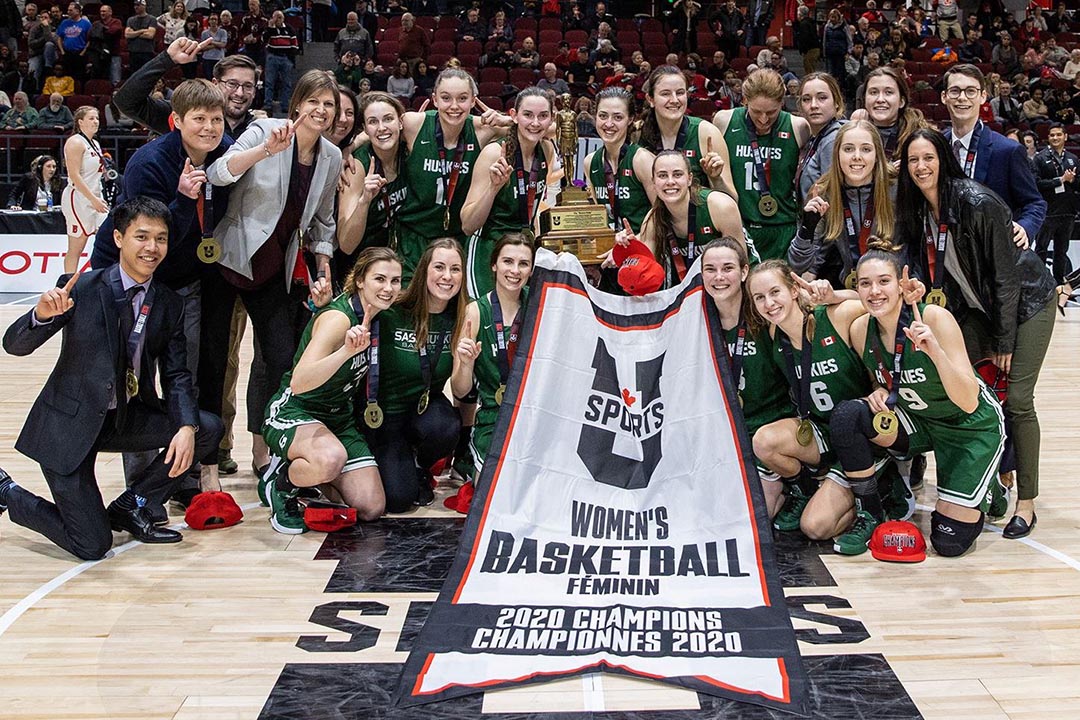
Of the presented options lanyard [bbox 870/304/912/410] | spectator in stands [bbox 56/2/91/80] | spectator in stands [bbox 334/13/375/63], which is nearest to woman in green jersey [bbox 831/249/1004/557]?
lanyard [bbox 870/304/912/410]

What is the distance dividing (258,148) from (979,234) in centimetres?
274

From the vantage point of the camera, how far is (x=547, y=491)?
4000mm

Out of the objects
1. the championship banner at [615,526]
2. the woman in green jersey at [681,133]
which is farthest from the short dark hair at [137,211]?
the woman in green jersey at [681,133]

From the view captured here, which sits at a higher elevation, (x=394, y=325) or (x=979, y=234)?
(x=979, y=234)

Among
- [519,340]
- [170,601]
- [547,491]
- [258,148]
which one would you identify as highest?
[258,148]

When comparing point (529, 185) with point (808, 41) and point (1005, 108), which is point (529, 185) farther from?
point (808, 41)

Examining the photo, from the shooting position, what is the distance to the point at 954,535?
13.2 feet

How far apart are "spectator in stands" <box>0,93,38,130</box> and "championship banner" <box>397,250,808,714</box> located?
437 inches

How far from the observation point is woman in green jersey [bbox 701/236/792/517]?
4.25 m

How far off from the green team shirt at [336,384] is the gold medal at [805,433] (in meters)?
1.71

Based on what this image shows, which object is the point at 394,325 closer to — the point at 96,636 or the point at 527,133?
the point at 527,133

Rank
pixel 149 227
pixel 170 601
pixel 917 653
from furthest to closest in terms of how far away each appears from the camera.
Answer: pixel 149 227, pixel 170 601, pixel 917 653

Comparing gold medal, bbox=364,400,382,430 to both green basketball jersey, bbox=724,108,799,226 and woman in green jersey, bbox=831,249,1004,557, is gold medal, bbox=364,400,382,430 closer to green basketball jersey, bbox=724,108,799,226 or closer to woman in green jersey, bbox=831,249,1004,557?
woman in green jersey, bbox=831,249,1004,557

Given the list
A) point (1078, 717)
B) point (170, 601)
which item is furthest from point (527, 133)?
point (1078, 717)
